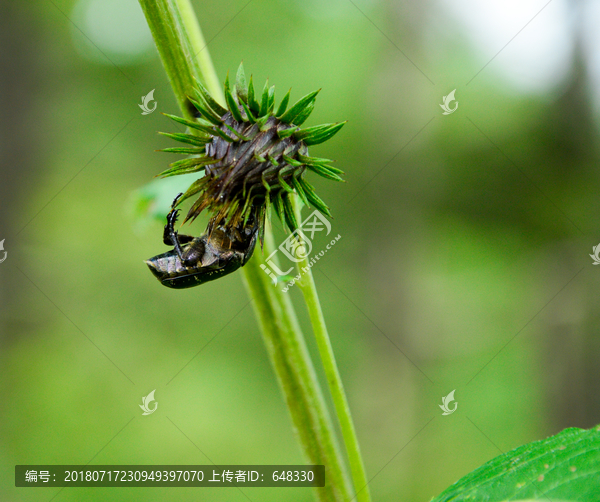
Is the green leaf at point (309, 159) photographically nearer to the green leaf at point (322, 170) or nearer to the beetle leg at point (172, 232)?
the green leaf at point (322, 170)

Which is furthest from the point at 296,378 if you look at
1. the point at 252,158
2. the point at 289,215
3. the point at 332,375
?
the point at 252,158

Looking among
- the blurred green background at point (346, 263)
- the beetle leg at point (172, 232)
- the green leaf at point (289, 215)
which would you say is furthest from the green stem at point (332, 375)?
the blurred green background at point (346, 263)

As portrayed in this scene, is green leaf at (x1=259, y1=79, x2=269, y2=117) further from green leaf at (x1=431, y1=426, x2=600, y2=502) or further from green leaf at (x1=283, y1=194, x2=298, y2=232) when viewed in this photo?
green leaf at (x1=431, y1=426, x2=600, y2=502)

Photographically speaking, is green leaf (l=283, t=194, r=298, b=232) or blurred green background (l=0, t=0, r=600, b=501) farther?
blurred green background (l=0, t=0, r=600, b=501)

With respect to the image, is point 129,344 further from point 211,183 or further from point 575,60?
point 575,60

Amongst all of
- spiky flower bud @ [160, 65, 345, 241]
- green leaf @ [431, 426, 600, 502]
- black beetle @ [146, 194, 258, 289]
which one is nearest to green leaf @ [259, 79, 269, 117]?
spiky flower bud @ [160, 65, 345, 241]

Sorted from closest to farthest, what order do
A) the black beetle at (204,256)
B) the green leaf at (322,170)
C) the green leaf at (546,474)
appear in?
the green leaf at (546,474)
the green leaf at (322,170)
the black beetle at (204,256)
